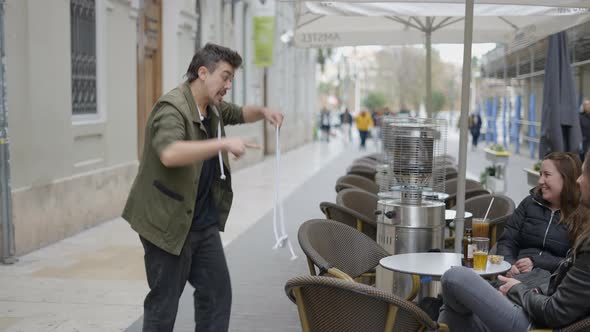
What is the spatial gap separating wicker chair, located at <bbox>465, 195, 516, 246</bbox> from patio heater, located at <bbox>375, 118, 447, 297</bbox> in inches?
21.6

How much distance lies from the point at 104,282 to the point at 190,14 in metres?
8.63

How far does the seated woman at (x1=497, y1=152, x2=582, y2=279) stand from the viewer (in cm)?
463

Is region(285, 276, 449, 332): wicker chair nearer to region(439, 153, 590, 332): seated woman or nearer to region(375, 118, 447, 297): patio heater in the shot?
region(439, 153, 590, 332): seated woman

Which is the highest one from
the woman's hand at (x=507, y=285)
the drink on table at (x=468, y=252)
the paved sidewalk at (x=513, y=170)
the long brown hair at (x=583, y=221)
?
the long brown hair at (x=583, y=221)

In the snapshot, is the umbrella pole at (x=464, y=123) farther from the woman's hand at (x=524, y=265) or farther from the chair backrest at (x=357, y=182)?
the chair backrest at (x=357, y=182)

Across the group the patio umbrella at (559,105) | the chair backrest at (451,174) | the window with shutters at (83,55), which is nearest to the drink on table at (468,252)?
the patio umbrella at (559,105)

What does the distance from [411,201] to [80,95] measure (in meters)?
5.70

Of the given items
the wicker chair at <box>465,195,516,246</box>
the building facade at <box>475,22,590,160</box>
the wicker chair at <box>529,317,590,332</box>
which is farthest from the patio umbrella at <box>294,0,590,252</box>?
the building facade at <box>475,22,590,160</box>

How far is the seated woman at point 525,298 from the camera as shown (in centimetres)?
330

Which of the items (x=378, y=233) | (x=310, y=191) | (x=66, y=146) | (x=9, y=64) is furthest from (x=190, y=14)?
(x=378, y=233)

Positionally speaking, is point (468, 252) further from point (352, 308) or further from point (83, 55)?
point (83, 55)

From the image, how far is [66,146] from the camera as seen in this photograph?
367 inches

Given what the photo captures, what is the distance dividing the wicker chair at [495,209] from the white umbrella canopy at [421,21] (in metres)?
1.58

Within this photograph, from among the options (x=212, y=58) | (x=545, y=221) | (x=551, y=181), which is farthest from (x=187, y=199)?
(x=545, y=221)
